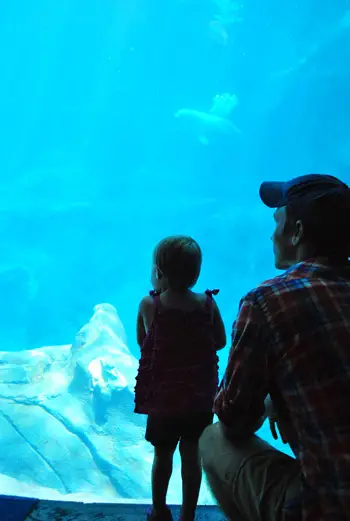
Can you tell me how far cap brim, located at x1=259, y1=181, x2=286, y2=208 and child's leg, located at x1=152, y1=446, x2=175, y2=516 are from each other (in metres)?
0.94

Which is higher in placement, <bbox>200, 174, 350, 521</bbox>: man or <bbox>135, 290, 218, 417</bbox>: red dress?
<bbox>135, 290, 218, 417</bbox>: red dress

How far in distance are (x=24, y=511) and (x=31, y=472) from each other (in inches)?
216

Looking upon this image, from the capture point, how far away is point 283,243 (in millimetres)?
1107

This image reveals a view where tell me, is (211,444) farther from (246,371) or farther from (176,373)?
(176,373)

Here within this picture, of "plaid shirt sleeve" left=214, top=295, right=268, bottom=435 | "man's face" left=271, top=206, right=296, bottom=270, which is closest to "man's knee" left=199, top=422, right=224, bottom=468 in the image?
"plaid shirt sleeve" left=214, top=295, right=268, bottom=435

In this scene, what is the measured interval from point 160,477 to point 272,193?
1.05 metres

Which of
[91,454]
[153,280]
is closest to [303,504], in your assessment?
[153,280]

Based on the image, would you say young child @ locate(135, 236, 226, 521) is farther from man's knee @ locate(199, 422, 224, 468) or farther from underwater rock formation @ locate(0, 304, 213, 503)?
underwater rock formation @ locate(0, 304, 213, 503)

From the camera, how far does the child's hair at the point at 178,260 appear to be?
1595 mm

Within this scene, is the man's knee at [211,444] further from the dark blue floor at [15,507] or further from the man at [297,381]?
the dark blue floor at [15,507]

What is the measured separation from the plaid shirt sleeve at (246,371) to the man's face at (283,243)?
11.4 inches

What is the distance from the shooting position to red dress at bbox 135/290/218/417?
1553mm

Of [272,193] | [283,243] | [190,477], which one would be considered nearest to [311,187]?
[283,243]

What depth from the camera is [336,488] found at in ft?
2.26
